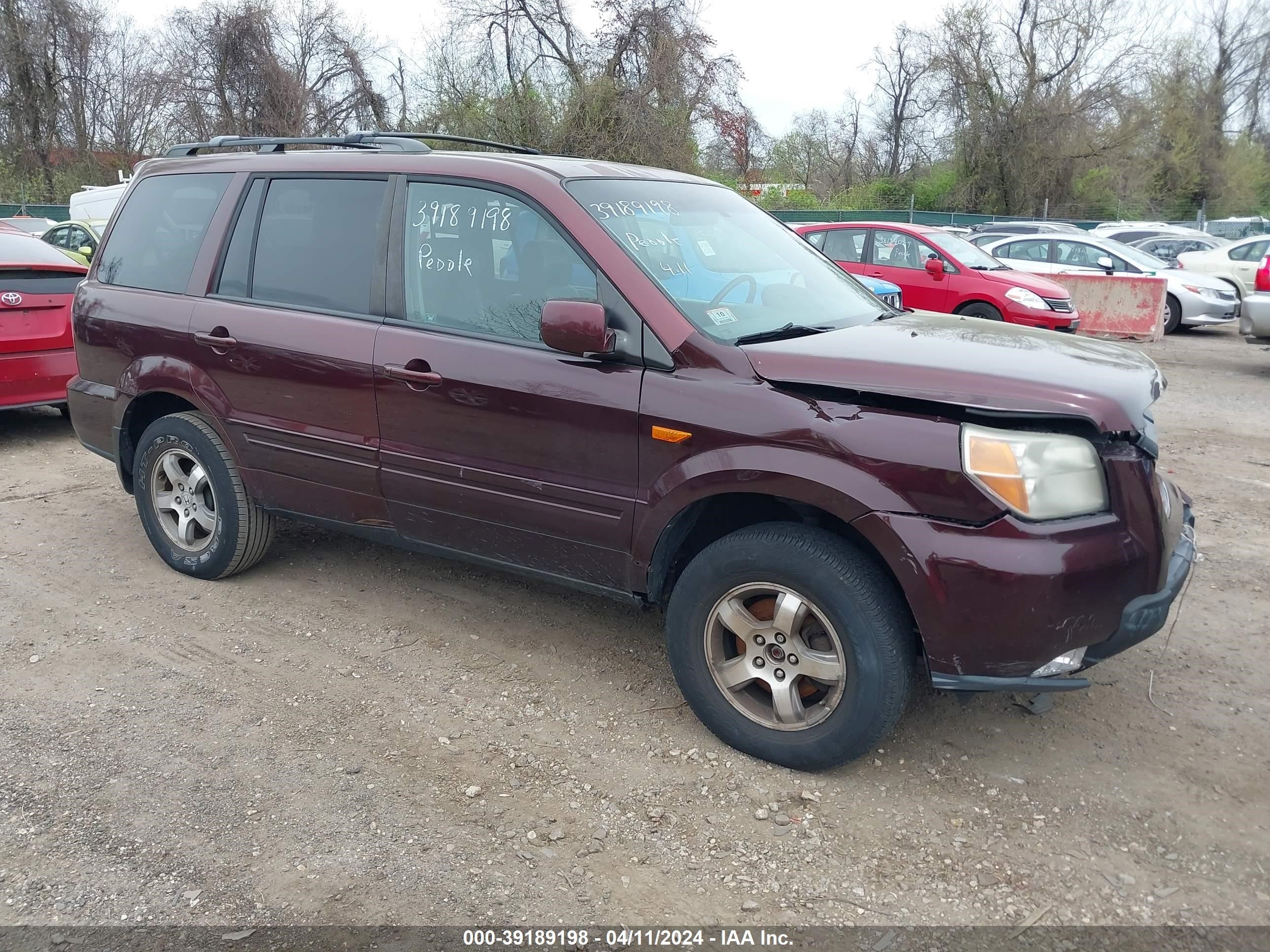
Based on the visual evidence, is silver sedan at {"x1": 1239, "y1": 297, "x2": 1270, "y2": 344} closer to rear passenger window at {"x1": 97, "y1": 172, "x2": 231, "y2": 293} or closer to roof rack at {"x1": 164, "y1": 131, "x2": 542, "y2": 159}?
roof rack at {"x1": 164, "y1": 131, "x2": 542, "y2": 159}

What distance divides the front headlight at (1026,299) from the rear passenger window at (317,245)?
Result: 9.09 meters

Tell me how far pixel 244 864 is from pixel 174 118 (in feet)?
114

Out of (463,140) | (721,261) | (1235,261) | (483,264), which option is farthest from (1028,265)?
(483,264)

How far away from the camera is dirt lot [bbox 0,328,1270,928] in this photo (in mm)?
2707

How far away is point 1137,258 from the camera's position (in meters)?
16.1

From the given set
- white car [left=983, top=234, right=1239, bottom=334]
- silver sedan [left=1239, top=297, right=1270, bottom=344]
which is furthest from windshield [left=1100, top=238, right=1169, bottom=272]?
silver sedan [left=1239, top=297, right=1270, bottom=344]

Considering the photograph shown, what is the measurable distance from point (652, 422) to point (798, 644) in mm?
848

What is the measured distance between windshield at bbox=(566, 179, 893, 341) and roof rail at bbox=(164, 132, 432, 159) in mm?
1001

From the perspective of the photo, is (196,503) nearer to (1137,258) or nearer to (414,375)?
(414,375)

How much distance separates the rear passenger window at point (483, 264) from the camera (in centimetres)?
358

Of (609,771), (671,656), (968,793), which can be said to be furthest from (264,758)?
(968,793)

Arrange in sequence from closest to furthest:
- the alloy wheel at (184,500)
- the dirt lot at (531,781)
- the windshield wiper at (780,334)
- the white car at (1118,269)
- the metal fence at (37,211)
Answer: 1. the dirt lot at (531,781)
2. the windshield wiper at (780,334)
3. the alloy wheel at (184,500)
4. the white car at (1118,269)
5. the metal fence at (37,211)

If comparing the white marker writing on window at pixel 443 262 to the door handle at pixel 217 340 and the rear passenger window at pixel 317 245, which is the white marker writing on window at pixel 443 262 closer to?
the rear passenger window at pixel 317 245

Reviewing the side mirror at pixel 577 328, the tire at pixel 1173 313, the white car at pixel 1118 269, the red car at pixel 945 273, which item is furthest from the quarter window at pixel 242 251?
the tire at pixel 1173 313
